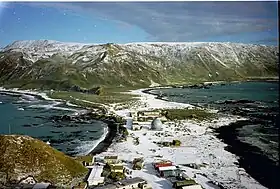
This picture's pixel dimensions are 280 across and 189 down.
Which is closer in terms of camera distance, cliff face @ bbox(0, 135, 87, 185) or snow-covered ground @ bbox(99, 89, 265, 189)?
cliff face @ bbox(0, 135, 87, 185)

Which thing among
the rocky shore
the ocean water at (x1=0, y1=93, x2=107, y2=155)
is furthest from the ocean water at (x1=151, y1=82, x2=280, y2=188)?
the ocean water at (x1=0, y1=93, x2=107, y2=155)

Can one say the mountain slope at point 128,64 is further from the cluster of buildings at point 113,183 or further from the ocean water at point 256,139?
the cluster of buildings at point 113,183

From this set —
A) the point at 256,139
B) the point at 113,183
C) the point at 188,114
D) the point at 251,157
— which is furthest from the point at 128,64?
the point at 113,183

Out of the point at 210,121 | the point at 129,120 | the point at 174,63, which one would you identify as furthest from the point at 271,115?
the point at 174,63

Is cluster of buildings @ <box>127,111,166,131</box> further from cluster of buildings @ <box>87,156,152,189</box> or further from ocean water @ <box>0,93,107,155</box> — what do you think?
cluster of buildings @ <box>87,156,152,189</box>

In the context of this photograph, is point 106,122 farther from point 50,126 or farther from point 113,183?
point 113,183

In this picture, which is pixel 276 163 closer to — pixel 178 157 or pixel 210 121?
pixel 178 157

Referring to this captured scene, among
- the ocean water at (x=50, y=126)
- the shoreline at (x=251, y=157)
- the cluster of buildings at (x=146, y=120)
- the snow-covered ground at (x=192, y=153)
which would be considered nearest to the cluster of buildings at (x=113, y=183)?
the snow-covered ground at (x=192, y=153)
